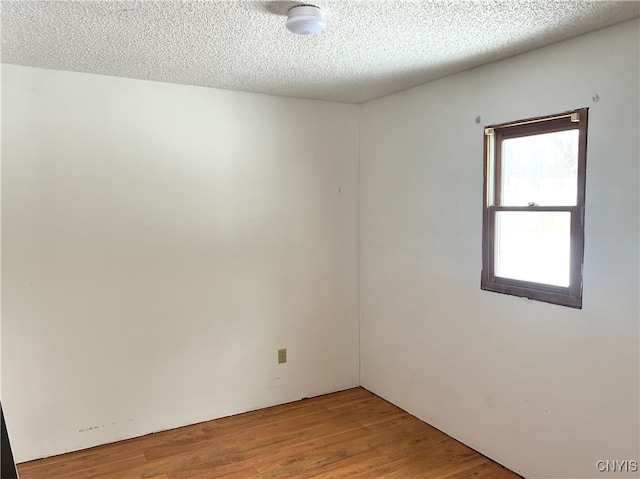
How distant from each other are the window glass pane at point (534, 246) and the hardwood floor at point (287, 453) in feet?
3.72

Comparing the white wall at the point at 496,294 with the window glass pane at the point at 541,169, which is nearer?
the white wall at the point at 496,294

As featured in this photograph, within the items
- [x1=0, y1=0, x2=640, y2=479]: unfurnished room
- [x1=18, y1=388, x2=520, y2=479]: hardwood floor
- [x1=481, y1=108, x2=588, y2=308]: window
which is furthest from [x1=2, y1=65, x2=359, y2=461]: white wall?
[x1=481, y1=108, x2=588, y2=308]: window

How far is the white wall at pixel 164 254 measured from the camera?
8.79ft

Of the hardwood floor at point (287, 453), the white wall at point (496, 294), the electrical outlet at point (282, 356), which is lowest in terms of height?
the hardwood floor at point (287, 453)

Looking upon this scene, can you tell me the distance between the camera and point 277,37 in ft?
7.15

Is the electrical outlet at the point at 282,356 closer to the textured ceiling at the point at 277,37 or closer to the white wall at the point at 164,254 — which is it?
the white wall at the point at 164,254

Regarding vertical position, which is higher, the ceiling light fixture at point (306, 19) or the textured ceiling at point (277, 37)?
the textured ceiling at point (277, 37)

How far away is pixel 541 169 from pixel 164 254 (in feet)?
7.72

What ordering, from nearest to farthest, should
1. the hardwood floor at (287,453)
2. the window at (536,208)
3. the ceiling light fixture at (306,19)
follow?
the ceiling light fixture at (306,19)
the window at (536,208)
the hardwood floor at (287,453)

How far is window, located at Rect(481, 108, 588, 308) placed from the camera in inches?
87.9

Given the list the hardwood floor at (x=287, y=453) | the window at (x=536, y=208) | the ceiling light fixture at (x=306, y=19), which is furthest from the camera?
the hardwood floor at (x=287, y=453)

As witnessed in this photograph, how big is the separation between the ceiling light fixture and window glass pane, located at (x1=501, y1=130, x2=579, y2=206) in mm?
1330

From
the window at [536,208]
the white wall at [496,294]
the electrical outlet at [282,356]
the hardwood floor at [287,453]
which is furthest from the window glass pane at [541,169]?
the electrical outlet at [282,356]

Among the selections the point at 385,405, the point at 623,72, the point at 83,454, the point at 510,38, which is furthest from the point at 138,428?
the point at 623,72
